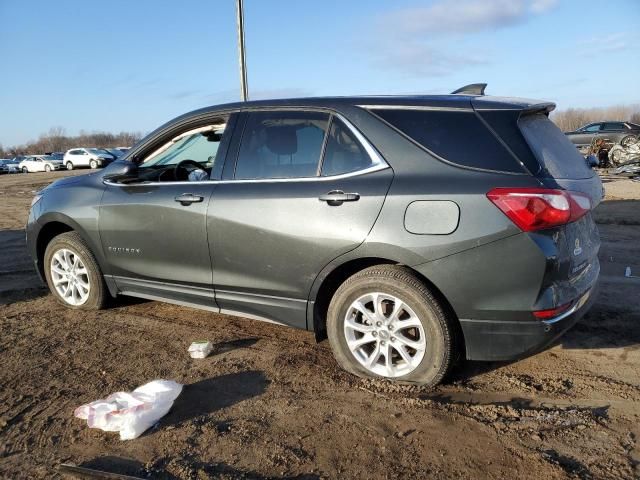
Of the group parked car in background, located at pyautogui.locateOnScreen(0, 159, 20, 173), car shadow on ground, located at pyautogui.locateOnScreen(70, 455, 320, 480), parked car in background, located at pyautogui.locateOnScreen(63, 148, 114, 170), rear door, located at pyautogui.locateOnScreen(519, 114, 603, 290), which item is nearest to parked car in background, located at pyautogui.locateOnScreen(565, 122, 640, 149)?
rear door, located at pyautogui.locateOnScreen(519, 114, 603, 290)

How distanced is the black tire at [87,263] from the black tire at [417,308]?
7.90 feet

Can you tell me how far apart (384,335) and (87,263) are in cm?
283

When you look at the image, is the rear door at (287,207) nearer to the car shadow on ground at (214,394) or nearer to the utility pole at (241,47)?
the car shadow on ground at (214,394)

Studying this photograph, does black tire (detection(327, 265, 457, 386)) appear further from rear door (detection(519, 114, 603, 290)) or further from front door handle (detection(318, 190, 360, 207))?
rear door (detection(519, 114, 603, 290))

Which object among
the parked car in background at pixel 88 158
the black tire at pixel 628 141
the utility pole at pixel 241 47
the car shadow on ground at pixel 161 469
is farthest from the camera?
the parked car in background at pixel 88 158

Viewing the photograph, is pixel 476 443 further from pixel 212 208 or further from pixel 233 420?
pixel 212 208

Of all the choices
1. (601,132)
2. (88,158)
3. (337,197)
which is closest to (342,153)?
(337,197)

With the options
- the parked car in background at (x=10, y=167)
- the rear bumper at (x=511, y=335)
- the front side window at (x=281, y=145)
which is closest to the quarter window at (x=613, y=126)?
the rear bumper at (x=511, y=335)

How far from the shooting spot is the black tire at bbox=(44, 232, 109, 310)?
4625 mm

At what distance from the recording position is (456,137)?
3098mm

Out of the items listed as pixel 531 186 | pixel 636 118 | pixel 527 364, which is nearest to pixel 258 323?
pixel 527 364

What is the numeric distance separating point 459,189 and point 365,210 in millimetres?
561

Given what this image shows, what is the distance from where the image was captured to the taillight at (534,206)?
9.20 feet

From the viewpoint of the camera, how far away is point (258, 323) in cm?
449
